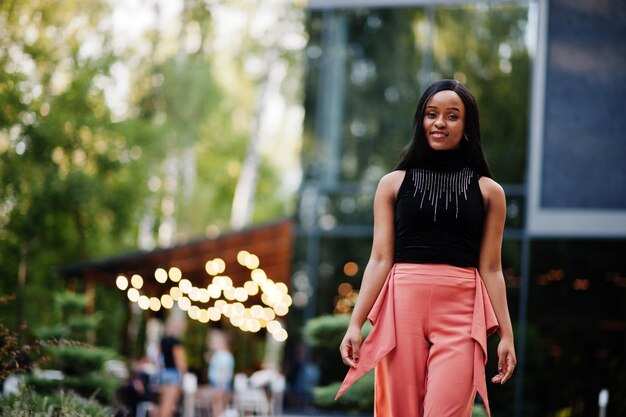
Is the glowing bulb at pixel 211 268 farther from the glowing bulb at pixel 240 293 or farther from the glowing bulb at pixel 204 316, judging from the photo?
the glowing bulb at pixel 204 316

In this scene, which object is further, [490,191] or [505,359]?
[490,191]

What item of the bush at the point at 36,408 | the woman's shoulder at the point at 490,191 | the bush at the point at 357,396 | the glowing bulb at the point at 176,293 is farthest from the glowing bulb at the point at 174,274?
the woman's shoulder at the point at 490,191

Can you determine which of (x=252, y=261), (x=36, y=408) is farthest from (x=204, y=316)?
(x=36, y=408)

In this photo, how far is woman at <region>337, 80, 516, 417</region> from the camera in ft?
11.1

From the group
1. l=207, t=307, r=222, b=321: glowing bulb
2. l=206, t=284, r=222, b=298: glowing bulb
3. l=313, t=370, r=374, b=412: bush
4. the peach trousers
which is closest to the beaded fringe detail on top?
the peach trousers

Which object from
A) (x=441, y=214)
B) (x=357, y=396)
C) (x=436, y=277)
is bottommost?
(x=357, y=396)

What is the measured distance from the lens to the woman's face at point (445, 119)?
141 inches

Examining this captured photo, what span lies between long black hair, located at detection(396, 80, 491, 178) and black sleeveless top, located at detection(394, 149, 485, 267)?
0.03 meters

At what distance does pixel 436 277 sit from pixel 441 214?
0.24 m

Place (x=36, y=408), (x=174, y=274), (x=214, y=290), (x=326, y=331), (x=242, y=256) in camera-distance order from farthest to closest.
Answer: (x=214, y=290), (x=174, y=274), (x=242, y=256), (x=326, y=331), (x=36, y=408)

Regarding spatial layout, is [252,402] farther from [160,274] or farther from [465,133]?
[465,133]

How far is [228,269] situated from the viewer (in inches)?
752

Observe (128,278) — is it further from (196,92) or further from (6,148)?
(196,92)

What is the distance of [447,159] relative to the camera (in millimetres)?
3666
